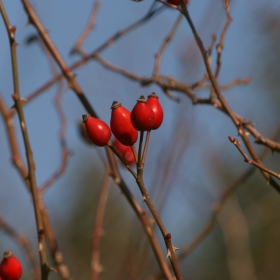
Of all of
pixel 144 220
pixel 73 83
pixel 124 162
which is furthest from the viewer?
pixel 73 83

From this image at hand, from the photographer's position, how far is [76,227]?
26.3 ft

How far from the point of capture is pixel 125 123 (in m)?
0.94

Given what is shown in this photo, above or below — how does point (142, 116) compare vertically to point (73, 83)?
below

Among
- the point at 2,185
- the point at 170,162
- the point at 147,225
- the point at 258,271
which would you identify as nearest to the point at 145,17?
the point at 170,162

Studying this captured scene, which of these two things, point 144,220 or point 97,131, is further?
point 144,220

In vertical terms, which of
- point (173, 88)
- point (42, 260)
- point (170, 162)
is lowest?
point (42, 260)

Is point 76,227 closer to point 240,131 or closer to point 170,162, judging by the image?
point 170,162

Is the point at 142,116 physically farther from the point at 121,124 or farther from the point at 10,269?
the point at 10,269

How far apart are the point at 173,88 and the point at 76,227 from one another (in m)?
6.65

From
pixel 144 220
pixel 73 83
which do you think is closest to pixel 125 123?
pixel 144 220

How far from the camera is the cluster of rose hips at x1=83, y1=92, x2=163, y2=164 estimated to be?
2.99 feet

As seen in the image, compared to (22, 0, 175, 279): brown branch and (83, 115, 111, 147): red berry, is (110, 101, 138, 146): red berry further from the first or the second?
(22, 0, 175, 279): brown branch

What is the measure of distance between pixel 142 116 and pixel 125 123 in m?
0.04

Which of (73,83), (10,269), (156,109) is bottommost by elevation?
(10,269)
